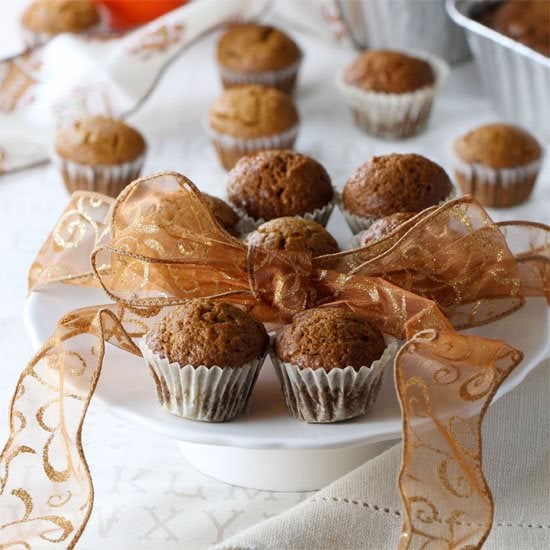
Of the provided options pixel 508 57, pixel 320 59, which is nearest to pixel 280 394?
pixel 508 57

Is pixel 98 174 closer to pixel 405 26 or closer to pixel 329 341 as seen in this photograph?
pixel 405 26

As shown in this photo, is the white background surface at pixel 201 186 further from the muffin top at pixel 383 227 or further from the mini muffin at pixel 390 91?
the muffin top at pixel 383 227

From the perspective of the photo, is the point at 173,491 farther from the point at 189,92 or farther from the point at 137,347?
the point at 189,92

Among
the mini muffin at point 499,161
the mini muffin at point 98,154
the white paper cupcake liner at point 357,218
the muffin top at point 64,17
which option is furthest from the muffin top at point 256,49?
the white paper cupcake liner at point 357,218

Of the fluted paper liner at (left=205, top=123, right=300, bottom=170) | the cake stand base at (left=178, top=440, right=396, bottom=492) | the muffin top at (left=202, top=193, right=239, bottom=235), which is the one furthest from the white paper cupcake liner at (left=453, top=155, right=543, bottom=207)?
the cake stand base at (left=178, top=440, right=396, bottom=492)

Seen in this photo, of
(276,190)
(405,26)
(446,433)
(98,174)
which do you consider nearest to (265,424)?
(446,433)

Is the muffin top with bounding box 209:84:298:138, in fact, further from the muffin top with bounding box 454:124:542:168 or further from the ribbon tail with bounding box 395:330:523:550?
the ribbon tail with bounding box 395:330:523:550
